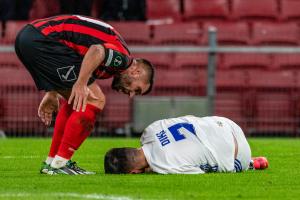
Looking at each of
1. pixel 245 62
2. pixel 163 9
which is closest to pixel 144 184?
pixel 245 62

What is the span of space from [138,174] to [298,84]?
652cm

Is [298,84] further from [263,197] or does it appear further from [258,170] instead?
[263,197]

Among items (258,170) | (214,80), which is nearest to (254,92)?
(214,80)

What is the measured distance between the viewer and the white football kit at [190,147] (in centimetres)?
743

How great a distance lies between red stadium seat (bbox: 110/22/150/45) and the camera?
46.9ft

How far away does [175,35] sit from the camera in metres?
14.3

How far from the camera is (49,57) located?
7625 mm

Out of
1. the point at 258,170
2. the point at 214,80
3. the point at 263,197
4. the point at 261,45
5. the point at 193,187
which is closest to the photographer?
the point at 263,197

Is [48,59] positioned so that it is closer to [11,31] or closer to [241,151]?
[241,151]

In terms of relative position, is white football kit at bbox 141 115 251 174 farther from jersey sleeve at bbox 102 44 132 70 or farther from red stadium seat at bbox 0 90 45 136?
red stadium seat at bbox 0 90 45 136

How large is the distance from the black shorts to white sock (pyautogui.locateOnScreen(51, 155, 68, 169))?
1.75ft

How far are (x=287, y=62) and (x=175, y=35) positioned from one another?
5.24 feet

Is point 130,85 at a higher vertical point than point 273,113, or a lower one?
higher

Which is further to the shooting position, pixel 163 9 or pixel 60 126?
pixel 163 9
